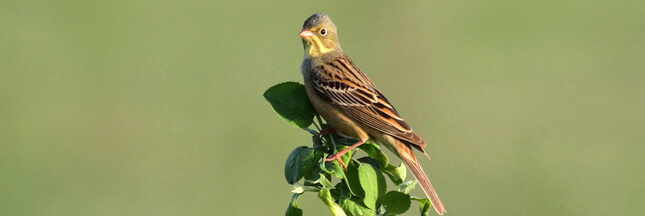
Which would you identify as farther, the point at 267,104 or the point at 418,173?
the point at 267,104

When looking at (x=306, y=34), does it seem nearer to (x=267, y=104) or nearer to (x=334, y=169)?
(x=334, y=169)

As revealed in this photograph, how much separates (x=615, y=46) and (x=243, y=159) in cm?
499

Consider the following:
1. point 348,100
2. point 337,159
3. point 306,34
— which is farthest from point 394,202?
point 306,34

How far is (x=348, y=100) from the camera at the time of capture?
14.2ft

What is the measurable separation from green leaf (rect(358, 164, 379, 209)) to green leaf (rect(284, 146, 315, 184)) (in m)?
0.17

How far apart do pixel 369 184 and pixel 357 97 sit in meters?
1.85

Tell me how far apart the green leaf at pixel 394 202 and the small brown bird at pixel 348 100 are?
0.86 m

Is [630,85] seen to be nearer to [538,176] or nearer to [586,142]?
[586,142]

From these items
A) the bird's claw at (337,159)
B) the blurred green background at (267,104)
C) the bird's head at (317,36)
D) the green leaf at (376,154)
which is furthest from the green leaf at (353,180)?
the blurred green background at (267,104)

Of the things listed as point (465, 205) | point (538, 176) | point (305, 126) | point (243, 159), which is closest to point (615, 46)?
point (538, 176)

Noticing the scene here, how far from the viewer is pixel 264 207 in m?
8.29

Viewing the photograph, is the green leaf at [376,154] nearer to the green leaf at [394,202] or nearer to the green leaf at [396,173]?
the green leaf at [396,173]

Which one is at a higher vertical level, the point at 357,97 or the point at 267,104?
the point at 357,97

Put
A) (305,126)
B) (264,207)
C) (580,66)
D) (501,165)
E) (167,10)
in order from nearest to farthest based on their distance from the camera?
(305,126)
(264,207)
(501,165)
(580,66)
(167,10)
